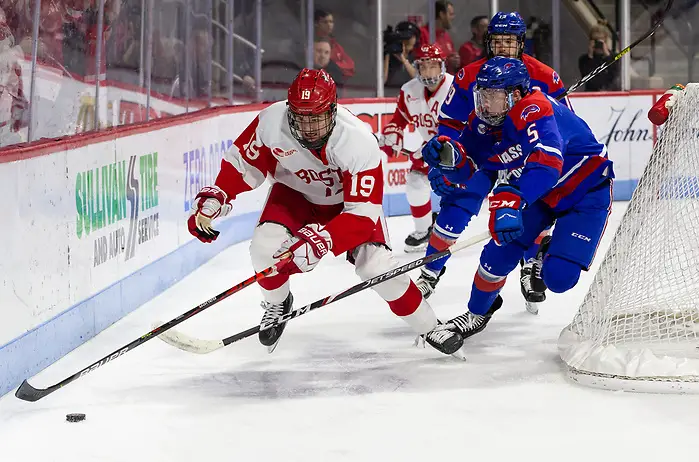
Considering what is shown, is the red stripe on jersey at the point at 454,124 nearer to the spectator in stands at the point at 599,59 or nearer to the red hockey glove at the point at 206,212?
the red hockey glove at the point at 206,212

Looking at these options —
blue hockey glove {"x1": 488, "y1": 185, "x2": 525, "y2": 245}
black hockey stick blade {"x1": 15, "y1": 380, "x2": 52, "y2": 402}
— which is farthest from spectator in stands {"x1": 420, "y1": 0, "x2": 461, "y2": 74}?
black hockey stick blade {"x1": 15, "y1": 380, "x2": 52, "y2": 402}

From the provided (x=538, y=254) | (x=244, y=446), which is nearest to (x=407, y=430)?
(x=244, y=446)

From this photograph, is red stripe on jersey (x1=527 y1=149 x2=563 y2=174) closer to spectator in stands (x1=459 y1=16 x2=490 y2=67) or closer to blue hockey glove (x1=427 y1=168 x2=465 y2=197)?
blue hockey glove (x1=427 y1=168 x2=465 y2=197)

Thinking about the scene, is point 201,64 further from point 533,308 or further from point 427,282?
point 533,308

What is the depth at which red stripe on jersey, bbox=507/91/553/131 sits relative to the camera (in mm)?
3615

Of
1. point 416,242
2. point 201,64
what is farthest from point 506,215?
point 201,64

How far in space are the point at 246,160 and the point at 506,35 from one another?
4.97 ft

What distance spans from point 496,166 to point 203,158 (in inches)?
96.8

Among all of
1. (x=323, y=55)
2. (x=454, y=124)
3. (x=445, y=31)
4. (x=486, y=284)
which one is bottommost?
(x=486, y=284)

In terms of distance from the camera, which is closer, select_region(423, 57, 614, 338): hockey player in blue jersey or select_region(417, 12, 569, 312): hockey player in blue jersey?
select_region(423, 57, 614, 338): hockey player in blue jersey

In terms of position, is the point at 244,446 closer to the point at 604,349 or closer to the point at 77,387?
the point at 77,387

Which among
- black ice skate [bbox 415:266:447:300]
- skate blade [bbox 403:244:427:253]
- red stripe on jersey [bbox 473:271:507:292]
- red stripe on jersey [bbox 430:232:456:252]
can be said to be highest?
red stripe on jersey [bbox 430:232:456:252]

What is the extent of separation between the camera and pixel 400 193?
26.2ft

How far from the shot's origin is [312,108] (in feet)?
10.6
